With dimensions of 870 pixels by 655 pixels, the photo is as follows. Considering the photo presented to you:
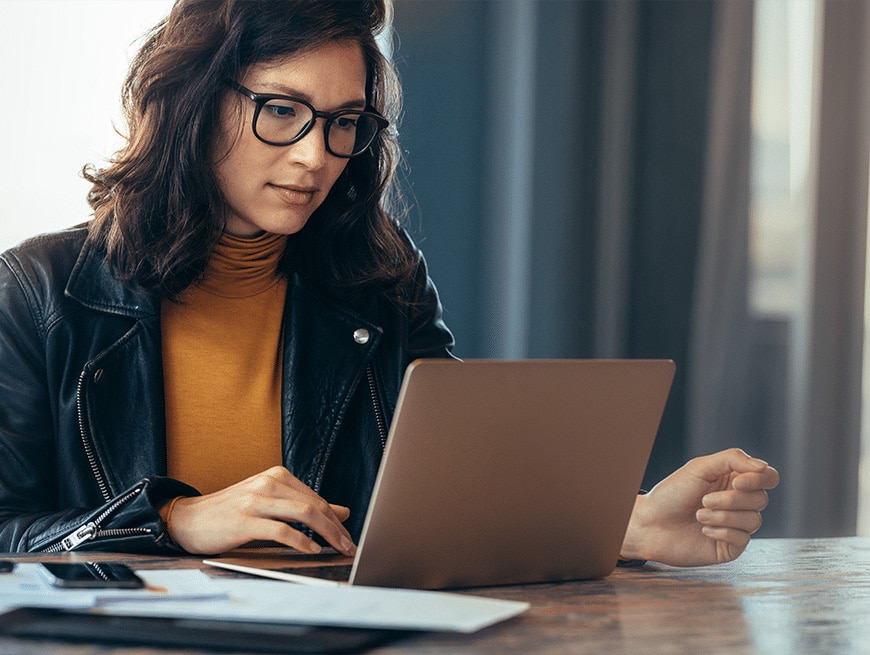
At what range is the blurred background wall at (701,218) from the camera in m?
3.08

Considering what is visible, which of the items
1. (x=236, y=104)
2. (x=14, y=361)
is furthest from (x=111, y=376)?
(x=236, y=104)

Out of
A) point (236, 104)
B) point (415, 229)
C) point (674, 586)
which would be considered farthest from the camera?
point (415, 229)

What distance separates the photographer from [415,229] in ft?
9.73

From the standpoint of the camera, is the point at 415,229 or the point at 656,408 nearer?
the point at 656,408

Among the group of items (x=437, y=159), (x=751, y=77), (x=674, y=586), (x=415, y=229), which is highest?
(x=751, y=77)

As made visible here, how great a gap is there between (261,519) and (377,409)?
24.7 inches

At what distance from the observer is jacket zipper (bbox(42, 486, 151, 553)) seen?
119 cm

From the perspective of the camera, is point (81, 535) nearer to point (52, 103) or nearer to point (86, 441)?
point (86, 441)

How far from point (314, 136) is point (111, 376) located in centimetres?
46

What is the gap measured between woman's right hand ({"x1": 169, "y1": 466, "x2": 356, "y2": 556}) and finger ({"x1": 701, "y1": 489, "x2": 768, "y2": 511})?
15.6 inches

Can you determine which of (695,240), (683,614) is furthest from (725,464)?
(695,240)

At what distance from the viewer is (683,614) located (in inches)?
36.7

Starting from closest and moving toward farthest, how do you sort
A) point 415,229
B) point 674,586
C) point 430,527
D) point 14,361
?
point 430,527
point 674,586
point 14,361
point 415,229

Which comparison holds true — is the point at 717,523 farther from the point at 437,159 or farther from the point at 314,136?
the point at 437,159
